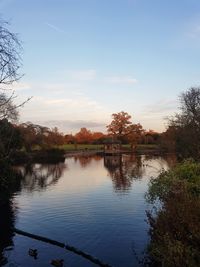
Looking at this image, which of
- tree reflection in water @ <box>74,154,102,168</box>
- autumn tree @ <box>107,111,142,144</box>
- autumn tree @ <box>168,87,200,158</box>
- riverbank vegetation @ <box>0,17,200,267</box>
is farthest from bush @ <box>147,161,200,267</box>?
autumn tree @ <box>107,111,142,144</box>

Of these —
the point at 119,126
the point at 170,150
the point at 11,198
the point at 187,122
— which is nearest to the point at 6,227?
the point at 11,198

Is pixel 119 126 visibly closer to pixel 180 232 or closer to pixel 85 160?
pixel 85 160

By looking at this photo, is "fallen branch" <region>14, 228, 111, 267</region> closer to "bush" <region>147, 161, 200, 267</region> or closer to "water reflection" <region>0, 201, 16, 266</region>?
"water reflection" <region>0, 201, 16, 266</region>

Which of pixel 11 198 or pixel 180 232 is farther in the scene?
pixel 11 198

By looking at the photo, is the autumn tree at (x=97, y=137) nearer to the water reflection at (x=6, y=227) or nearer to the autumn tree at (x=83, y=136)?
the autumn tree at (x=83, y=136)

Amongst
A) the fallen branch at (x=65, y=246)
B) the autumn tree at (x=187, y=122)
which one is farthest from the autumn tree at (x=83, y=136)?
the fallen branch at (x=65, y=246)

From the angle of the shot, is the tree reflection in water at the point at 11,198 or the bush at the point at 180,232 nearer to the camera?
the bush at the point at 180,232

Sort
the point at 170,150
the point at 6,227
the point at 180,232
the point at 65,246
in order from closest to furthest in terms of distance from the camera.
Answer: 1. the point at 180,232
2. the point at 65,246
3. the point at 6,227
4. the point at 170,150

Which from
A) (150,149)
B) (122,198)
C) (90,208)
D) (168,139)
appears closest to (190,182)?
(90,208)

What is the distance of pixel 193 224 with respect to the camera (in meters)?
11.7

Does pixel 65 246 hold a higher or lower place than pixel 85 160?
lower

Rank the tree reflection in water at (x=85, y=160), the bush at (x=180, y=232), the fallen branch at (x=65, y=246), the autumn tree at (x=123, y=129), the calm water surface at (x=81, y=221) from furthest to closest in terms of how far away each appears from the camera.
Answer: the autumn tree at (x=123, y=129)
the tree reflection in water at (x=85, y=160)
the calm water surface at (x=81, y=221)
the fallen branch at (x=65, y=246)
the bush at (x=180, y=232)

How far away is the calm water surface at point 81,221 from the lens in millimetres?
19516

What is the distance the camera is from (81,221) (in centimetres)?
2605
